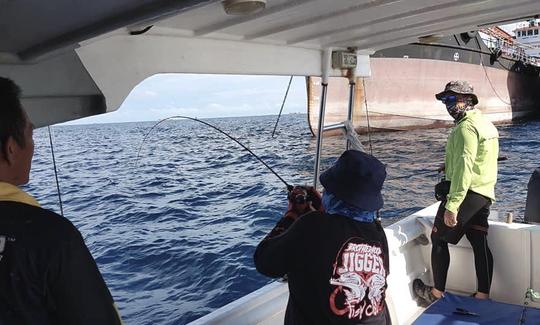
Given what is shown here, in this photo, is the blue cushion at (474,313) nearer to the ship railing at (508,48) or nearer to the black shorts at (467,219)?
the black shorts at (467,219)

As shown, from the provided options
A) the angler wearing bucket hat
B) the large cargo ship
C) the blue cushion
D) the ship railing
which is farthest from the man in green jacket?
the ship railing

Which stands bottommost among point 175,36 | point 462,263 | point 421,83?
point 462,263

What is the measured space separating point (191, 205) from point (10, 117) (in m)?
8.58

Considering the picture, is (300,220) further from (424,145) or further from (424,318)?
(424,145)

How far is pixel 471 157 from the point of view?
3041 mm

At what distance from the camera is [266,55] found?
266 centimetres

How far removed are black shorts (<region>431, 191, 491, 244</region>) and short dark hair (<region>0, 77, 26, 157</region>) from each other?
9.41ft

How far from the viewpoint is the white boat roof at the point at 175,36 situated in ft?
4.01

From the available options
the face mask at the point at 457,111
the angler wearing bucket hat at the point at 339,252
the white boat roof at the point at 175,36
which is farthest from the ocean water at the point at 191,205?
the face mask at the point at 457,111

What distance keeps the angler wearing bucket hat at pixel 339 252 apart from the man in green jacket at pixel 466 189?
1693 mm

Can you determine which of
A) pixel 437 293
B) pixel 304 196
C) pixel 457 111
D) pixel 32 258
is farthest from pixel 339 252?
pixel 437 293

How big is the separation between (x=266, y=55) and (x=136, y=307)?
11.1ft

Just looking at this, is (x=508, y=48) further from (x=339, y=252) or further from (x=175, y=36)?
(x=339, y=252)

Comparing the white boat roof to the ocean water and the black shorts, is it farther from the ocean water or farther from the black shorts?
the black shorts
